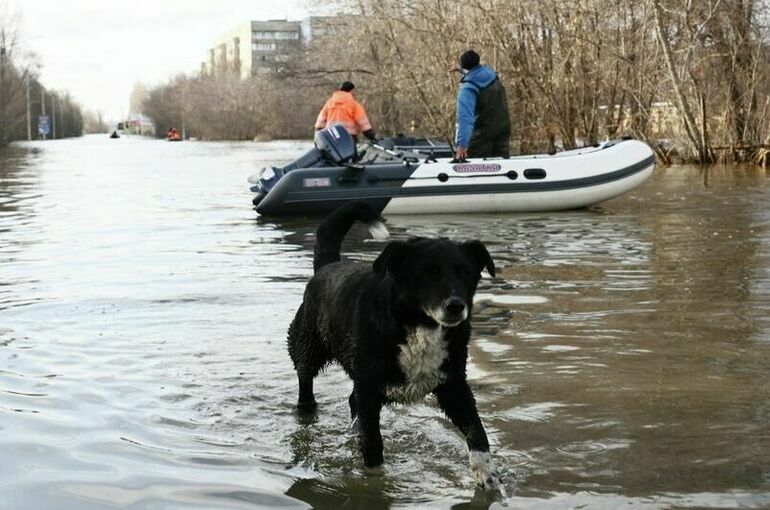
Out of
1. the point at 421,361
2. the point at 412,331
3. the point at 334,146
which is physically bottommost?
the point at 421,361

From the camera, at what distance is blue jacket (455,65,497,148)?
46.7 ft

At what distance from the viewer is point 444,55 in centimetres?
2288

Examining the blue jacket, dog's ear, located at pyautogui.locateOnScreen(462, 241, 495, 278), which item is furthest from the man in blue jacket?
dog's ear, located at pyautogui.locateOnScreen(462, 241, 495, 278)

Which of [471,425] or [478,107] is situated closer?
[471,425]

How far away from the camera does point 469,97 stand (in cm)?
1425

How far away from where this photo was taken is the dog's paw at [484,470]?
13.2 ft

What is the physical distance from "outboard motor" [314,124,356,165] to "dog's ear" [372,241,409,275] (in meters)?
11.2

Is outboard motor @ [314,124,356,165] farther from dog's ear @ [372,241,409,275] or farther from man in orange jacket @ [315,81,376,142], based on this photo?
dog's ear @ [372,241,409,275]

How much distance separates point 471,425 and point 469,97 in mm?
10536

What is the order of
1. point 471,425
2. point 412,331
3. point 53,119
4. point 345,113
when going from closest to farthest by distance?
point 412,331
point 471,425
point 345,113
point 53,119

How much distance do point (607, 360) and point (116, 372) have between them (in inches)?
112

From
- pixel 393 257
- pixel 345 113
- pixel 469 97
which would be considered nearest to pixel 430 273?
pixel 393 257

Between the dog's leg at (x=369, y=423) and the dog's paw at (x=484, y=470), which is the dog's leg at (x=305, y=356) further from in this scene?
the dog's paw at (x=484, y=470)

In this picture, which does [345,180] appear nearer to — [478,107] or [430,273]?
[478,107]
